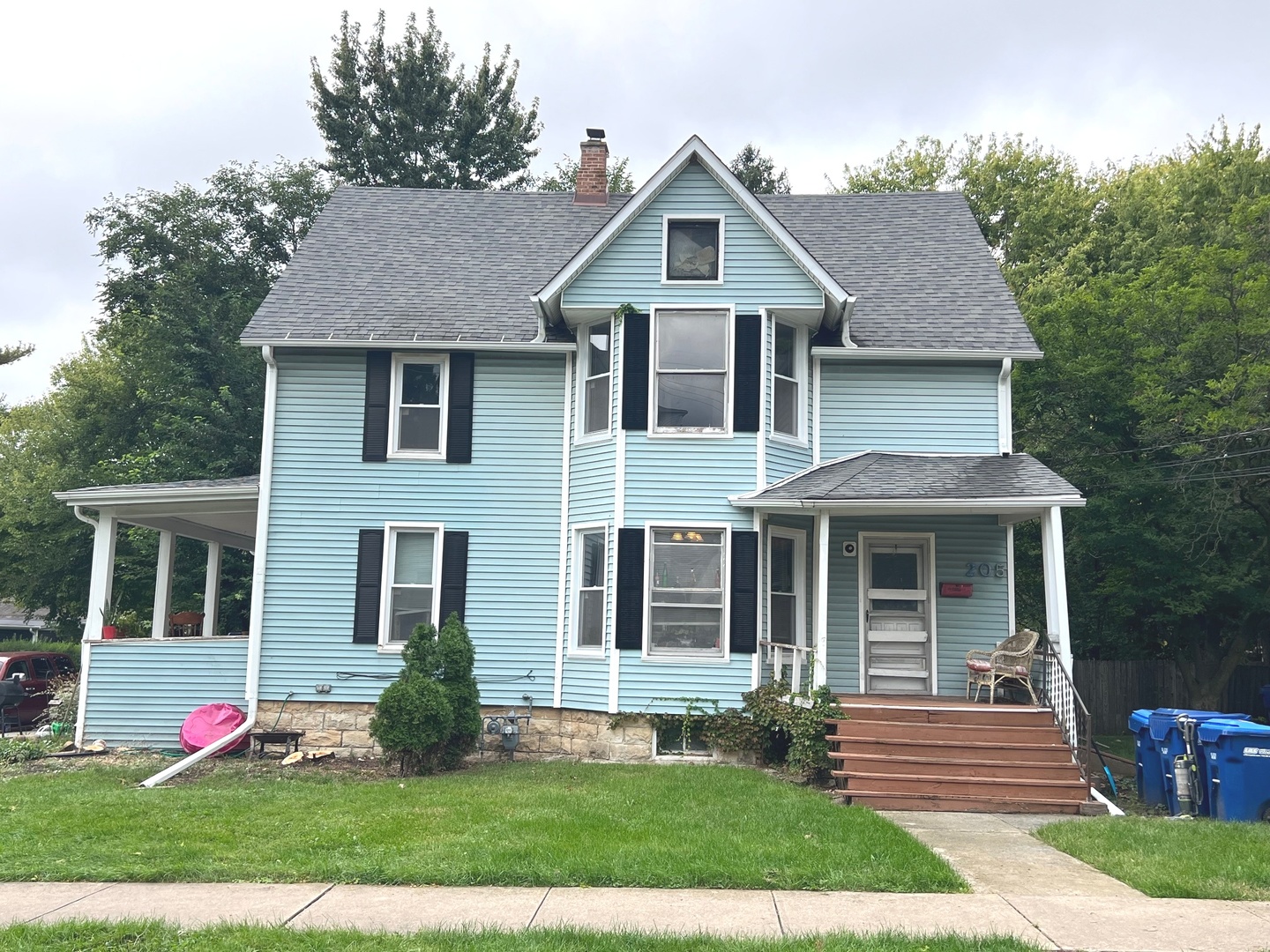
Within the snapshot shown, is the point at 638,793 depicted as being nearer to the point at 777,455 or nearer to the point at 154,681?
the point at 777,455

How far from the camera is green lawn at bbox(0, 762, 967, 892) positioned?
7555 mm

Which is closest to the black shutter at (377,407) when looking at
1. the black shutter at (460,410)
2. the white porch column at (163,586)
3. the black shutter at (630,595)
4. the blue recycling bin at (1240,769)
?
the black shutter at (460,410)

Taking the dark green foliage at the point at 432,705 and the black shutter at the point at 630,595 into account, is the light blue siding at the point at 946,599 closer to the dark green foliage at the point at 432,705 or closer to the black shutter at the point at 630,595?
the black shutter at the point at 630,595

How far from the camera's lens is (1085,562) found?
74.7 feet

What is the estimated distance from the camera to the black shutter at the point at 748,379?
557 inches

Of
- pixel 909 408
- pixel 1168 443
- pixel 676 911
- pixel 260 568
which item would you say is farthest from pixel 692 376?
pixel 1168 443

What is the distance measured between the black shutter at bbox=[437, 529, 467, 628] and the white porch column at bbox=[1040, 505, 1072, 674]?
741cm

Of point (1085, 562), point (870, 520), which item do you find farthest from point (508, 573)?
point (1085, 562)

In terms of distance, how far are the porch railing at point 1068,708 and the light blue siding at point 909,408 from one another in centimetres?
328

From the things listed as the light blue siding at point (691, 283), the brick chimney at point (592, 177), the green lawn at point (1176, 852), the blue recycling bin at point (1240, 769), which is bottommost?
the green lawn at point (1176, 852)

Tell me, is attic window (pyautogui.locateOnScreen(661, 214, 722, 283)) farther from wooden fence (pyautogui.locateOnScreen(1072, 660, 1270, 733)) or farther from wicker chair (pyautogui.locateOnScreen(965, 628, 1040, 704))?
wooden fence (pyautogui.locateOnScreen(1072, 660, 1270, 733))

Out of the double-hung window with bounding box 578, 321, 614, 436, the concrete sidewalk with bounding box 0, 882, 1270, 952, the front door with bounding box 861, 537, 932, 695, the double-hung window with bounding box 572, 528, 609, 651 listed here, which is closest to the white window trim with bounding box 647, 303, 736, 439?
the double-hung window with bounding box 578, 321, 614, 436

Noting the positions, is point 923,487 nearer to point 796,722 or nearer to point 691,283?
point 796,722

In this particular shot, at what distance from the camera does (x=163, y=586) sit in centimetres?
1766
